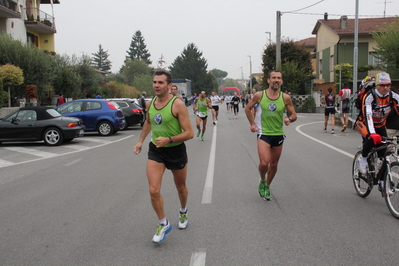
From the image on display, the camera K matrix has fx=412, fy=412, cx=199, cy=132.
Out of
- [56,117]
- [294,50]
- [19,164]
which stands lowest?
[19,164]

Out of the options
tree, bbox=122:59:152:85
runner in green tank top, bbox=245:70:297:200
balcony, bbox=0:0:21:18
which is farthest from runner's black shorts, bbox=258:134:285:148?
tree, bbox=122:59:152:85

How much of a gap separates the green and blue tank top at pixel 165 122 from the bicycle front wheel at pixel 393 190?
271cm

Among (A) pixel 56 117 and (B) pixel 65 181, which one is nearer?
(B) pixel 65 181

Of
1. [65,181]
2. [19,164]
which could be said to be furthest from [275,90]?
[19,164]

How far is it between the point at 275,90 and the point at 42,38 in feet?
122

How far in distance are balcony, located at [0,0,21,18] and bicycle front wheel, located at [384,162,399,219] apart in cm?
2999

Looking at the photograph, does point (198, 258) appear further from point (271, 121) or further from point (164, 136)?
point (271, 121)

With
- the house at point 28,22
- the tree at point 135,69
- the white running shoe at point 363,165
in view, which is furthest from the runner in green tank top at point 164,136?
the tree at point 135,69

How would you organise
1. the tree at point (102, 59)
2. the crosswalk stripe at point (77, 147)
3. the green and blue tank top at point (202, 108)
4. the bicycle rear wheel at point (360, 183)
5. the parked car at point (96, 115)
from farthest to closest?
the tree at point (102, 59) → the parked car at point (96, 115) → the green and blue tank top at point (202, 108) → the crosswalk stripe at point (77, 147) → the bicycle rear wheel at point (360, 183)

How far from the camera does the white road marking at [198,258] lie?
151 inches

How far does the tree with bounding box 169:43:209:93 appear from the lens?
107 m

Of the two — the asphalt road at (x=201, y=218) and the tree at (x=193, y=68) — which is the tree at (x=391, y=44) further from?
the tree at (x=193, y=68)

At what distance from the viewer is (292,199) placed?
242 inches

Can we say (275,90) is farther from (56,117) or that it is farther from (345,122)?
(345,122)
